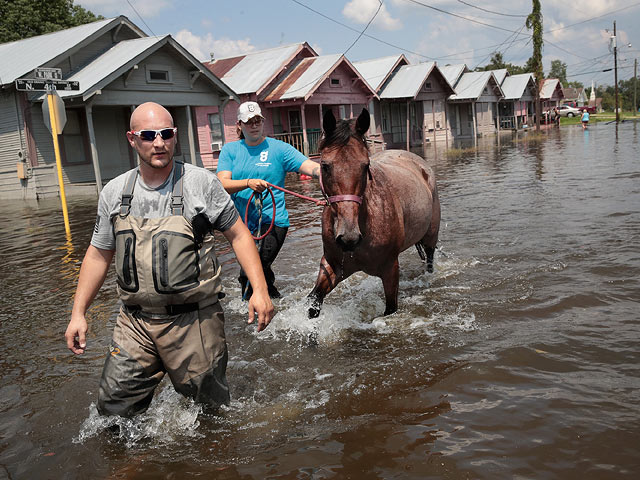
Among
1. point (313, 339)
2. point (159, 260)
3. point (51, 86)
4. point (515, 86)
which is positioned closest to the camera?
point (159, 260)

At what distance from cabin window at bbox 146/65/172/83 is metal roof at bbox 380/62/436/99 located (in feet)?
64.8

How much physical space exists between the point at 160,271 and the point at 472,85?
161 ft

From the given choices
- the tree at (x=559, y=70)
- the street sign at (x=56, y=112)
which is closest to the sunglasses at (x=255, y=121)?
the street sign at (x=56, y=112)

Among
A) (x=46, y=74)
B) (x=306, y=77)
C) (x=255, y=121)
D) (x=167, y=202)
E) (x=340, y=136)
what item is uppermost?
(x=306, y=77)

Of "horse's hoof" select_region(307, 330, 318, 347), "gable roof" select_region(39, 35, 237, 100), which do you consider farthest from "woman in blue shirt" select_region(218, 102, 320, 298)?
"gable roof" select_region(39, 35, 237, 100)

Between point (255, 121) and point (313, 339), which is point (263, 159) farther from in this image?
point (313, 339)

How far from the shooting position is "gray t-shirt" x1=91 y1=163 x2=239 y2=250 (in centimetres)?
322

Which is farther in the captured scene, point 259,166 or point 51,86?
point 51,86

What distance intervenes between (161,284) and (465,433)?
205 centimetres

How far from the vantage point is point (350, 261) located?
506cm

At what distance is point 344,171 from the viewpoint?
14.1ft

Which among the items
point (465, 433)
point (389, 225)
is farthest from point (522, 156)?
point (465, 433)

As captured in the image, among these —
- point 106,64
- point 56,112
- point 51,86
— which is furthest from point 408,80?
point 51,86

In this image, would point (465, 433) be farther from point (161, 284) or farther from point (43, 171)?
point (43, 171)
